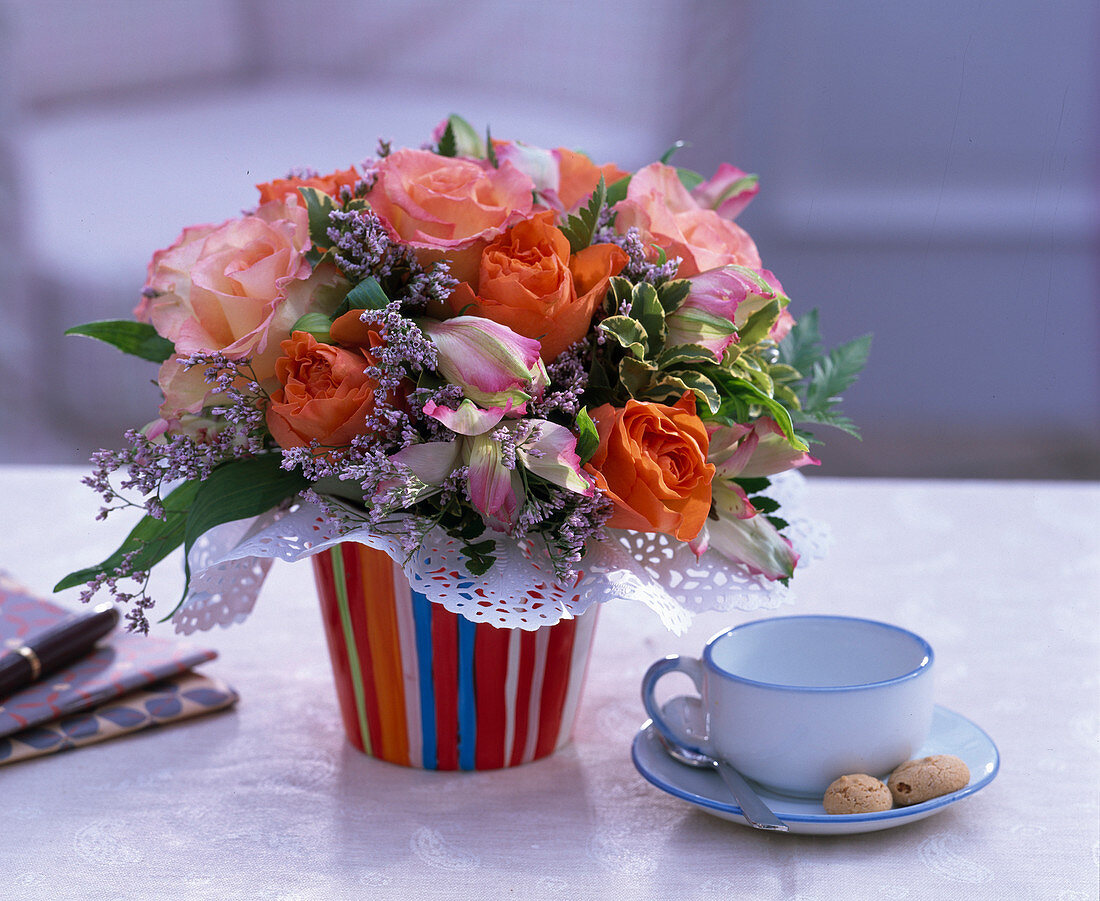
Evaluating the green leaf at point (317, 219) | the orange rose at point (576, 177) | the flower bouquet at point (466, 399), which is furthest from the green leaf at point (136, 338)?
the orange rose at point (576, 177)

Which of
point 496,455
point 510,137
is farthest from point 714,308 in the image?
point 510,137

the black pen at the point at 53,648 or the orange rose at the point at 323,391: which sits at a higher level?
the orange rose at the point at 323,391

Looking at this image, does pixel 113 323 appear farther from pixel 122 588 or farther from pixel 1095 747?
pixel 1095 747

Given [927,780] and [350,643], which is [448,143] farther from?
[927,780]

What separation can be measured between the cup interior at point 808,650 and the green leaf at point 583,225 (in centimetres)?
20

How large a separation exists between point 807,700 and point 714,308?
18cm

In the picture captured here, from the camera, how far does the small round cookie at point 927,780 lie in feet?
1.61

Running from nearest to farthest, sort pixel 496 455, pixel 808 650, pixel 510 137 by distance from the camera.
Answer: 1. pixel 496 455
2. pixel 808 650
3. pixel 510 137

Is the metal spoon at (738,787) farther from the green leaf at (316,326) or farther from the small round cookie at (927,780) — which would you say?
the green leaf at (316,326)

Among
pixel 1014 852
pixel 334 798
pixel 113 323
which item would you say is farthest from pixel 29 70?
pixel 1014 852

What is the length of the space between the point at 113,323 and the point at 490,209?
0.22m

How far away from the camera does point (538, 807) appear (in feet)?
1.73

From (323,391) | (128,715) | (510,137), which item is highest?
(323,391)

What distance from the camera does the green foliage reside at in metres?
0.61
